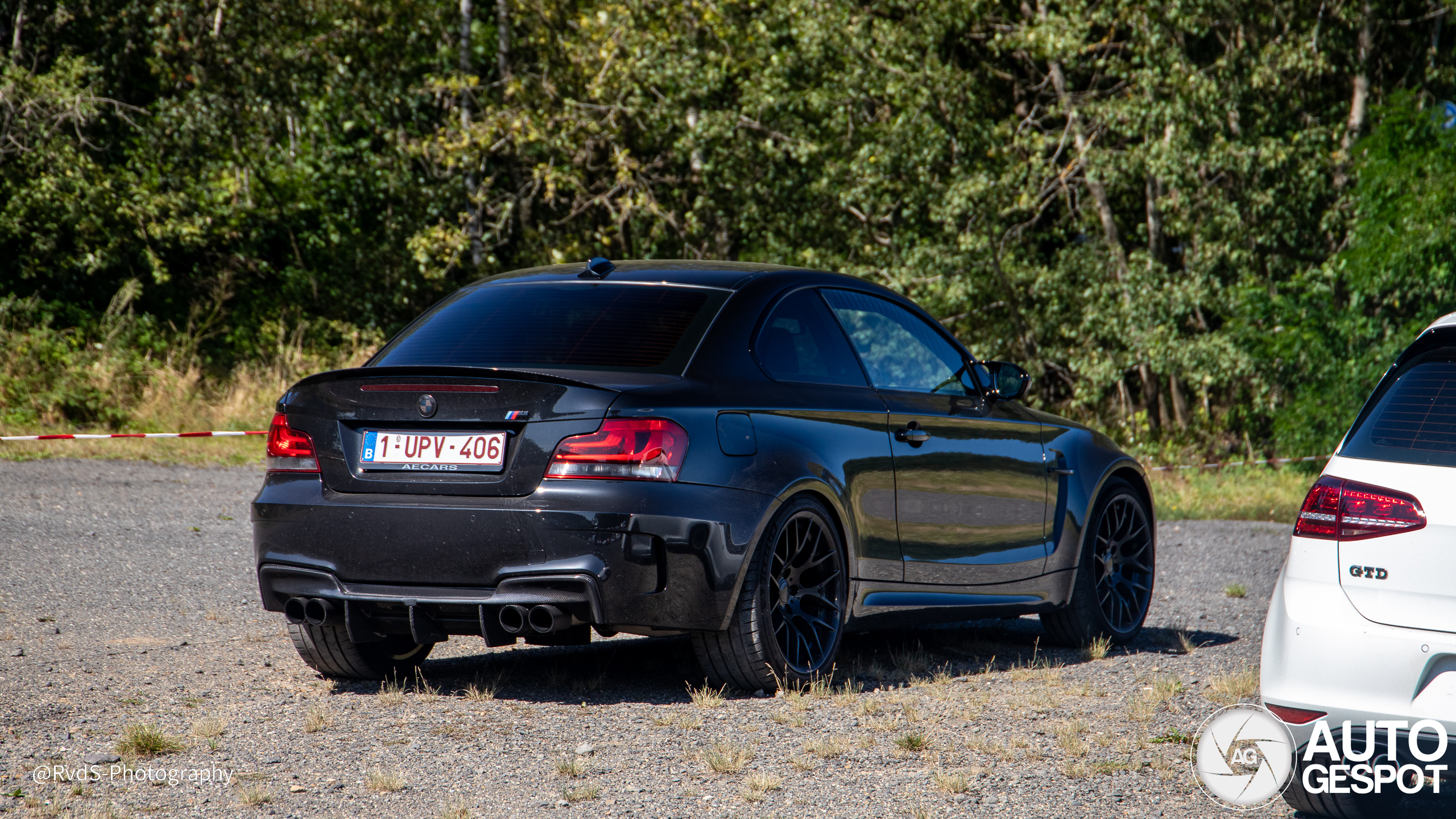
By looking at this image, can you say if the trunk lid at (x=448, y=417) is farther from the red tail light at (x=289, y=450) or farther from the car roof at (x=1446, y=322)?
the car roof at (x=1446, y=322)

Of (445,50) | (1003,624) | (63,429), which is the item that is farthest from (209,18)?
(1003,624)

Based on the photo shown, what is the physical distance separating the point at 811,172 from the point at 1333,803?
1932 cm

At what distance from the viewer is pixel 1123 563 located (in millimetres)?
7078

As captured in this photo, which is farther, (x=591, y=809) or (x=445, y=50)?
(x=445, y=50)

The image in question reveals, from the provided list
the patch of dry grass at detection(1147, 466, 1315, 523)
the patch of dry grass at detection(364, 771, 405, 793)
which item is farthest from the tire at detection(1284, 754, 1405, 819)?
the patch of dry grass at detection(1147, 466, 1315, 523)

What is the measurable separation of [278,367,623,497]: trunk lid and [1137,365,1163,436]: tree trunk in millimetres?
18289

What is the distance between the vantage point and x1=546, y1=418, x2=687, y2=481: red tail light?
470 cm

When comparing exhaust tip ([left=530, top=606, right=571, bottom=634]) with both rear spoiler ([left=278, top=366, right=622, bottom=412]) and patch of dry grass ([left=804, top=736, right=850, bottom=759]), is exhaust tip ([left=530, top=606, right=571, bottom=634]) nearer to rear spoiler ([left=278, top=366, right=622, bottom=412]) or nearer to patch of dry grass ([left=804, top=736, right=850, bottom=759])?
rear spoiler ([left=278, top=366, right=622, bottom=412])

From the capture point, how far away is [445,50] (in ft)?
78.4

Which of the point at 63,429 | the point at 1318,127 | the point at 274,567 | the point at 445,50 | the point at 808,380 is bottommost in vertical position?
the point at 63,429

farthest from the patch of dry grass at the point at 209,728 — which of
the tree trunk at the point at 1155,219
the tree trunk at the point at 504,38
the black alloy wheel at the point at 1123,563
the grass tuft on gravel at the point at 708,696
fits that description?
the tree trunk at the point at 504,38

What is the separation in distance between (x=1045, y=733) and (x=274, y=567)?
2.78 metres

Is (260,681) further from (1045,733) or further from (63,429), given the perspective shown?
(63,429)

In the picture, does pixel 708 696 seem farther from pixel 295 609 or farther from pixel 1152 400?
pixel 1152 400
